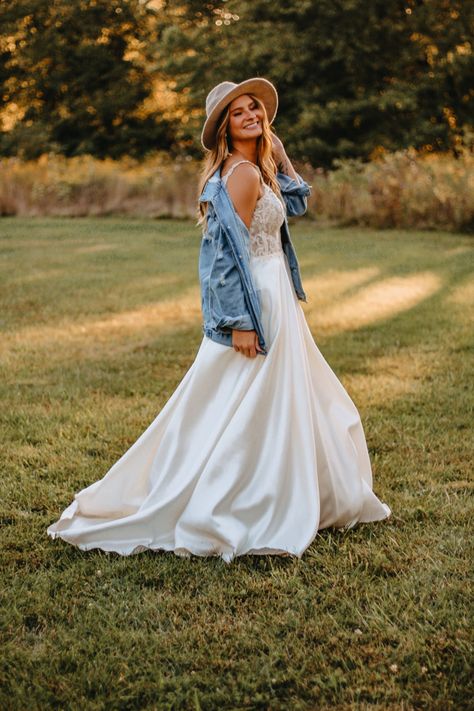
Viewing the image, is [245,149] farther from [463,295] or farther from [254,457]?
[463,295]

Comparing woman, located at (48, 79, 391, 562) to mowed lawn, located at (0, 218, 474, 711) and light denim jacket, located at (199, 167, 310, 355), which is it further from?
mowed lawn, located at (0, 218, 474, 711)

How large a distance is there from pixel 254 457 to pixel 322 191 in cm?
1401

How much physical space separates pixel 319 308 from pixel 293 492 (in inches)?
217

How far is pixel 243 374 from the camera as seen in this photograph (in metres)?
3.53

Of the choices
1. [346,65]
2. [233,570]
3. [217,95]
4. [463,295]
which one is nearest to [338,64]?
[346,65]

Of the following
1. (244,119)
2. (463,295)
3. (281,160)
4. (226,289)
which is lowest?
(463,295)

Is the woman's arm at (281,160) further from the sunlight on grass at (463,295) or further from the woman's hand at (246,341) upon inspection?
the sunlight on grass at (463,295)

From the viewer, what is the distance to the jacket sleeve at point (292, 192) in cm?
384

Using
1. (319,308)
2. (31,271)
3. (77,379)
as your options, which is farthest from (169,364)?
(31,271)

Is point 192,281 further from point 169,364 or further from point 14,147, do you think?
point 14,147

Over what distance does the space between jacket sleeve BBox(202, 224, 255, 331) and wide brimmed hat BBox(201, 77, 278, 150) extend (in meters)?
0.48

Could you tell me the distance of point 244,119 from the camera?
3502 mm

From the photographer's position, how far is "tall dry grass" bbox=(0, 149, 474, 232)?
48.7ft

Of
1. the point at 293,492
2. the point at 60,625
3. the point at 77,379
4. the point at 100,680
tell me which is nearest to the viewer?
the point at 100,680
